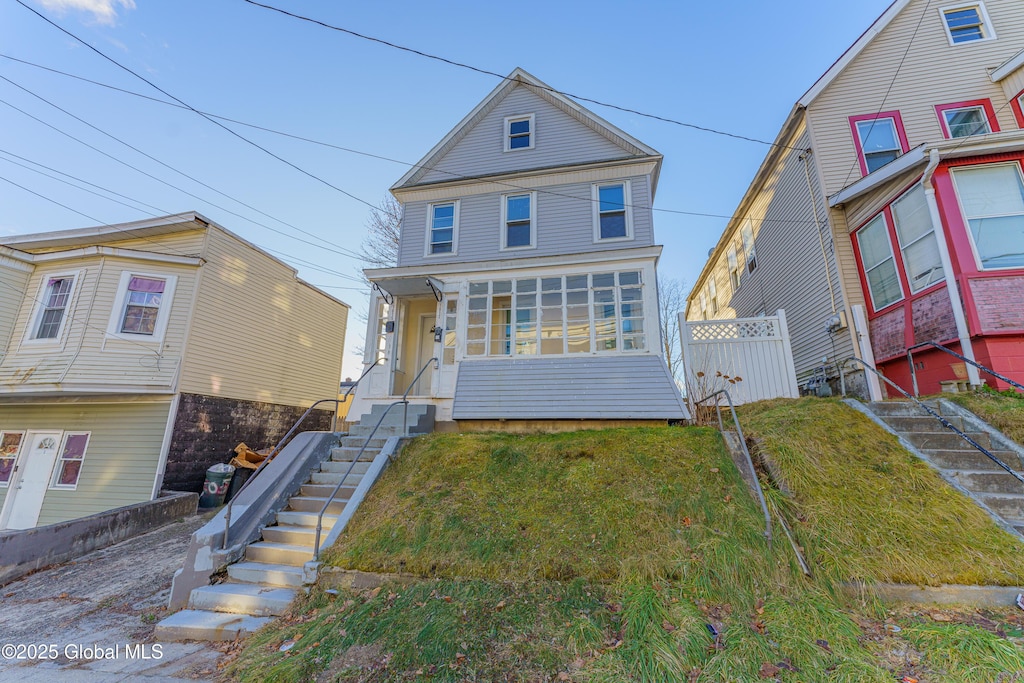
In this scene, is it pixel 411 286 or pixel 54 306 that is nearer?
pixel 411 286

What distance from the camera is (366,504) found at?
5836mm

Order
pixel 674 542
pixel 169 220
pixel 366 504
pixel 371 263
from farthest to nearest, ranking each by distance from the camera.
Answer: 1. pixel 371 263
2. pixel 169 220
3. pixel 366 504
4. pixel 674 542

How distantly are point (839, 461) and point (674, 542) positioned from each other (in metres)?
2.68

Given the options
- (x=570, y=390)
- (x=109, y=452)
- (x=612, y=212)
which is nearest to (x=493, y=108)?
(x=612, y=212)

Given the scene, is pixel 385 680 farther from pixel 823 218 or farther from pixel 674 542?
pixel 823 218

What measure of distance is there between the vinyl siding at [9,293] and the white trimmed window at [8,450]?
2252 millimetres

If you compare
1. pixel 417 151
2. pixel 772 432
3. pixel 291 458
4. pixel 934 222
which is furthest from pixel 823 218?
pixel 291 458

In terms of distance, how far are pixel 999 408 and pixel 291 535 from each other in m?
10.2

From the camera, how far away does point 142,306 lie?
11172mm

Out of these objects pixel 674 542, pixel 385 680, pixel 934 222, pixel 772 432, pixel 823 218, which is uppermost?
pixel 823 218

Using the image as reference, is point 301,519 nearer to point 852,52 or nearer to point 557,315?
point 557,315

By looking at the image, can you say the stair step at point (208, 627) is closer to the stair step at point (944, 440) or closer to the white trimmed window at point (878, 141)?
the stair step at point (944, 440)

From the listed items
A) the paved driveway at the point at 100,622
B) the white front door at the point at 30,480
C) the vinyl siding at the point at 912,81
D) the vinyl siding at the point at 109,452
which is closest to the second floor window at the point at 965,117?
the vinyl siding at the point at 912,81

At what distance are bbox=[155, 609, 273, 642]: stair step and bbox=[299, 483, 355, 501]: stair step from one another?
6.51ft
